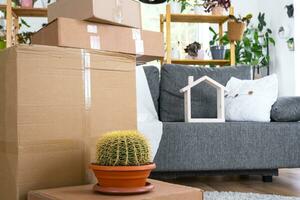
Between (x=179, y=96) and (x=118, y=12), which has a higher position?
(x=118, y=12)

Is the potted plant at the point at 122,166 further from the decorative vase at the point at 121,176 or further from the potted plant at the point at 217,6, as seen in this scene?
the potted plant at the point at 217,6

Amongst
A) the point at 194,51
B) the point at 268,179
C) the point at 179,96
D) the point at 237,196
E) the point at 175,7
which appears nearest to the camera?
the point at 237,196

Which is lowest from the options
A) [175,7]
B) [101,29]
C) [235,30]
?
[101,29]

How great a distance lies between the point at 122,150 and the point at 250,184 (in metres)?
1.57

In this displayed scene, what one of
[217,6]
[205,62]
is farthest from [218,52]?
[217,6]

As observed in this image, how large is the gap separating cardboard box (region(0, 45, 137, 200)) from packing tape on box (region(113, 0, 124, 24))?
0.58 ft

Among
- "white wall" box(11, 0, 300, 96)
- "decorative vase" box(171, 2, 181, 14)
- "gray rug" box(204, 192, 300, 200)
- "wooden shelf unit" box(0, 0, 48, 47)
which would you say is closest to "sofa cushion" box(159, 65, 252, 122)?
"gray rug" box(204, 192, 300, 200)

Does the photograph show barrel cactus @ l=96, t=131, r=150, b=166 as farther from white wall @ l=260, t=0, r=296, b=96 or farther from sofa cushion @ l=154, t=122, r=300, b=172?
white wall @ l=260, t=0, r=296, b=96

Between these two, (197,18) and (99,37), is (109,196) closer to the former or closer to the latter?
(99,37)

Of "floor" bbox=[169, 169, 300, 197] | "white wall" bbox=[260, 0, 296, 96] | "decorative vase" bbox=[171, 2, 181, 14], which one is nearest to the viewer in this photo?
"floor" bbox=[169, 169, 300, 197]

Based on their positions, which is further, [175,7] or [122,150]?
[175,7]

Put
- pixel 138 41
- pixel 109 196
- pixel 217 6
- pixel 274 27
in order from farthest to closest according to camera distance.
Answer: pixel 274 27, pixel 217 6, pixel 138 41, pixel 109 196

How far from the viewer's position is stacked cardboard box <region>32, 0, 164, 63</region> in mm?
1385

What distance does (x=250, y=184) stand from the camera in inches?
97.8
